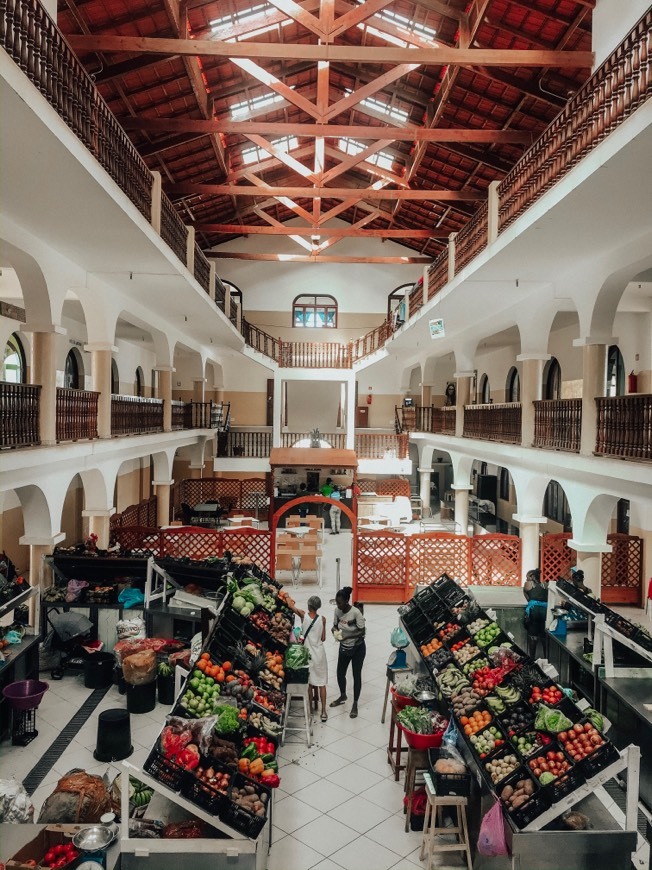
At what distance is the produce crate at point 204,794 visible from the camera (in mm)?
5125

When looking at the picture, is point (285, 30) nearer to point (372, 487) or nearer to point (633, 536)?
point (633, 536)

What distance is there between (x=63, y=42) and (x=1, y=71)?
221 cm

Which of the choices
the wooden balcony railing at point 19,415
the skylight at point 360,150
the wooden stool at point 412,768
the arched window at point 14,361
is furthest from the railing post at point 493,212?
the skylight at point 360,150

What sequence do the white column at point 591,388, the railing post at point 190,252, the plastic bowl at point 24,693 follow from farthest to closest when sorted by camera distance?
the railing post at point 190,252 < the white column at point 591,388 < the plastic bowl at point 24,693

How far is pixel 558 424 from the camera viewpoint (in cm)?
1132

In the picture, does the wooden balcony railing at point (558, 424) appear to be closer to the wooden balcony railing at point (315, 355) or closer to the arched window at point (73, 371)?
the arched window at point (73, 371)

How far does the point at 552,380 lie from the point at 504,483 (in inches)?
237

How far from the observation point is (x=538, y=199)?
8.12 meters

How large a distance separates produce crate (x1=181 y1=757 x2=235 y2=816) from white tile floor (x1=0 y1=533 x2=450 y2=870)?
1.21 m

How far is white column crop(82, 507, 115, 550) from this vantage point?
13.0 metres

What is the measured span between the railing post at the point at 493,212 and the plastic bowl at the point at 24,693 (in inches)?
365

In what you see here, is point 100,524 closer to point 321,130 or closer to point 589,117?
point 321,130

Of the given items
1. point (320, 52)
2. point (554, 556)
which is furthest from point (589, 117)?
point (554, 556)

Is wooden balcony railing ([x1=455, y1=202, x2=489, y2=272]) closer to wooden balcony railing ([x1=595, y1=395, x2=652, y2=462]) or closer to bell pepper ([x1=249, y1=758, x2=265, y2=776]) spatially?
wooden balcony railing ([x1=595, y1=395, x2=652, y2=462])
